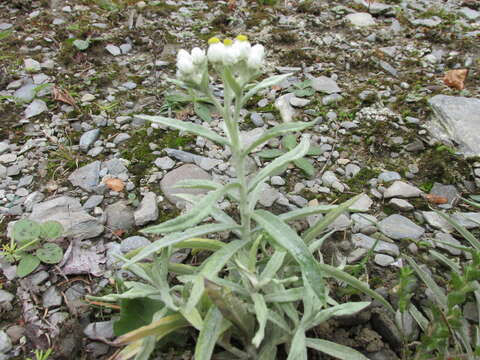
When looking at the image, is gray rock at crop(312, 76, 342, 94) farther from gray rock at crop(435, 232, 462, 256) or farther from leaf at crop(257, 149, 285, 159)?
gray rock at crop(435, 232, 462, 256)

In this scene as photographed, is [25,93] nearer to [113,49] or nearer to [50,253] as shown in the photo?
[113,49]

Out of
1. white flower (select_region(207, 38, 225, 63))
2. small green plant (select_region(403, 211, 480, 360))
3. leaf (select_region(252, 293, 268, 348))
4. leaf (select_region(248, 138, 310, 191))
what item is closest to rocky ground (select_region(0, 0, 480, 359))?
small green plant (select_region(403, 211, 480, 360))

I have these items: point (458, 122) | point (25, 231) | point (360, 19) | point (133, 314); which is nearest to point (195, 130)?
point (133, 314)

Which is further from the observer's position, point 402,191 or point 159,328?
point 402,191

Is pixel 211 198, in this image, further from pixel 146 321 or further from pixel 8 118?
pixel 8 118

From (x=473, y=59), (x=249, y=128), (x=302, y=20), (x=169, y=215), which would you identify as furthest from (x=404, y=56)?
(x=169, y=215)

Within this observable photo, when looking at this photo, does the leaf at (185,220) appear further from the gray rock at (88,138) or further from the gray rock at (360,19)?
the gray rock at (360,19)

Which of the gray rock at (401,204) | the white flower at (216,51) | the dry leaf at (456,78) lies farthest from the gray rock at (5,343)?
the dry leaf at (456,78)
